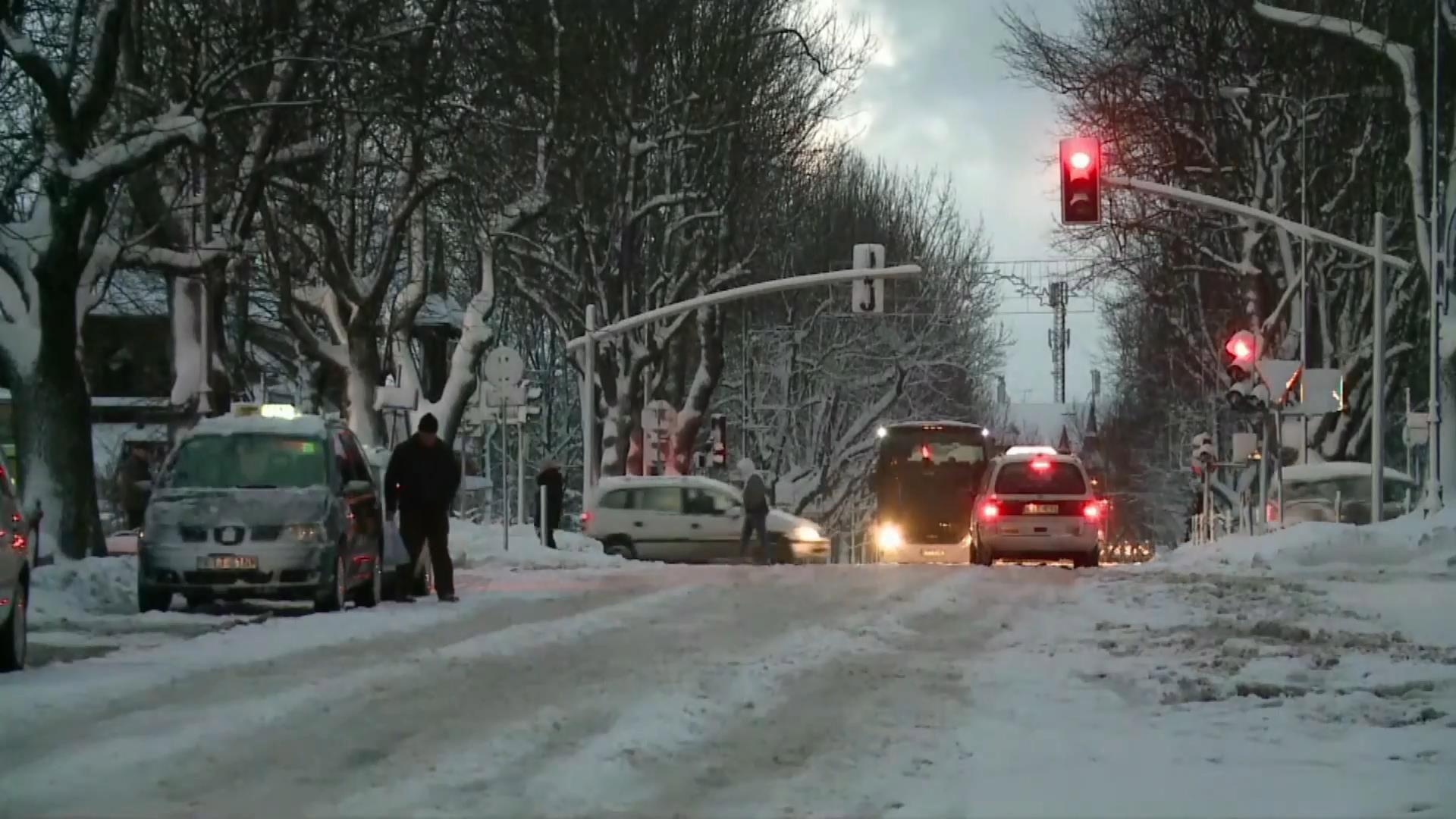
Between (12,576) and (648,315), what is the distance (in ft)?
89.6

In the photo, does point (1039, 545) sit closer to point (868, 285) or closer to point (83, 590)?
point (868, 285)

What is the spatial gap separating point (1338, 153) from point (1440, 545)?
1711cm

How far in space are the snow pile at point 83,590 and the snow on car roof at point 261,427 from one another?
180 cm

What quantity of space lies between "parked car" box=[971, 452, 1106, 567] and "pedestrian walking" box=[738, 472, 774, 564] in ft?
17.8

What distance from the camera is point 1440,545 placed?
28797 mm

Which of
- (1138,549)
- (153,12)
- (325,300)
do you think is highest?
(153,12)

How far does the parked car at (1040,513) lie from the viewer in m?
32.0

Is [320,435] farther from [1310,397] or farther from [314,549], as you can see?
[1310,397]

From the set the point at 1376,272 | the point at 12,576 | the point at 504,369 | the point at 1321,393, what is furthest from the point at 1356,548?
the point at 12,576

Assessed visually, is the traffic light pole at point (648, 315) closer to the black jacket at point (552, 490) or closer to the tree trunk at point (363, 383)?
the black jacket at point (552, 490)

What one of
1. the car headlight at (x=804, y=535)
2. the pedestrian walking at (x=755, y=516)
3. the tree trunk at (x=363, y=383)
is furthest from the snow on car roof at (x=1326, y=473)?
the tree trunk at (x=363, y=383)

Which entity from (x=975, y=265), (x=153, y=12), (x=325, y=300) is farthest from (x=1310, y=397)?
(x=975, y=265)

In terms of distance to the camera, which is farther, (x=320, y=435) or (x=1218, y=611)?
(x=320, y=435)

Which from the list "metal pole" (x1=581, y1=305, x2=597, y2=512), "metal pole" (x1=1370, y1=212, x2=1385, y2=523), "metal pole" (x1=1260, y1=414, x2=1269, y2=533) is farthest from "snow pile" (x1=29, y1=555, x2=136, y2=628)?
"metal pole" (x1=1370, y1=212, x2=1385, y2=523)
